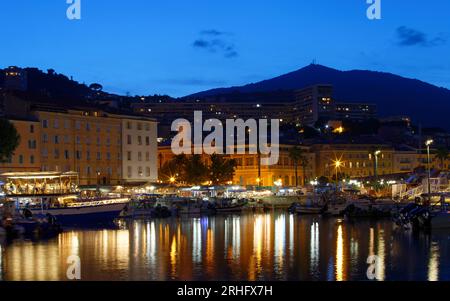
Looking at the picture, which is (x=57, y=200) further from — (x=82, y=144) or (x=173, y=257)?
(x=173, y=257)

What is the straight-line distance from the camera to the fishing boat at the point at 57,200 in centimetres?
6581

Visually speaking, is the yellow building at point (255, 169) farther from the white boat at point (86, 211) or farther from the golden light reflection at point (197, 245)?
the golden light reflection at point (197, 245)

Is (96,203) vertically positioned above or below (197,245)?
above

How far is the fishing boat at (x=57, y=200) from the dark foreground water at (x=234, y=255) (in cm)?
818

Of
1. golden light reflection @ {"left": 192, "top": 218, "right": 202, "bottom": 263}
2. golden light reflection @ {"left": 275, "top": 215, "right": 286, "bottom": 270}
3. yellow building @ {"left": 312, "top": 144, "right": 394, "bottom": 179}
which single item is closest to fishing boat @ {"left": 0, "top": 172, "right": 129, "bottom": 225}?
golden light reflection @ {"left": 192, "top": 218, "right": 202, "bottom": 263}

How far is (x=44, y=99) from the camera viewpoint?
9406cm

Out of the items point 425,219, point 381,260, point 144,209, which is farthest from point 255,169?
point 381,260

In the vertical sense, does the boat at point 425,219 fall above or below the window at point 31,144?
below

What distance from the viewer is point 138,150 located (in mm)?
102250

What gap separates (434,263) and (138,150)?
69.7 m

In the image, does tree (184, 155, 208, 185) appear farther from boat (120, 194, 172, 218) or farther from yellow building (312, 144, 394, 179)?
yellow building (312, 144, 394, 179)

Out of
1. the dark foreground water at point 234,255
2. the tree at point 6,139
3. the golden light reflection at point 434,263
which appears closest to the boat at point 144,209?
the tree at point 6,139
